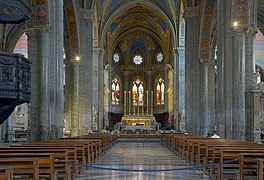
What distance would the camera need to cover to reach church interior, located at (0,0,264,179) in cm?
1133

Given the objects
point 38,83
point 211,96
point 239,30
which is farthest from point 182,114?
point 38,83

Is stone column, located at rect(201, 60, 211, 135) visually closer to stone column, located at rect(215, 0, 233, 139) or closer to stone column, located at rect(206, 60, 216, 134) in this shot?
stone column, located at rect(206, 60, 216, 134)

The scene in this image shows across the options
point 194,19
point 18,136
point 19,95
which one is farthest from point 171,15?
point 19,95

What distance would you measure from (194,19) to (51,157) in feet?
67.9

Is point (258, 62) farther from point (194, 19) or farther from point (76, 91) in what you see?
point (76, 91)

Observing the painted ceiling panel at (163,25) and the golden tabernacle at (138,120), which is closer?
the golden tabernacle at (138,120)

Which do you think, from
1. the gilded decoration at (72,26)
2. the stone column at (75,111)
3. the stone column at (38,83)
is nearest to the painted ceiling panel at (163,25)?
the gilded decoration at (72,26)

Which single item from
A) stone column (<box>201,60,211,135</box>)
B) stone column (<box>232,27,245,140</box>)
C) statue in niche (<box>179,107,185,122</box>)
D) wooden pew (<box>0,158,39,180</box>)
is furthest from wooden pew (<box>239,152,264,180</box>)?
statue in niche (<box>179,107,185,122</box>)

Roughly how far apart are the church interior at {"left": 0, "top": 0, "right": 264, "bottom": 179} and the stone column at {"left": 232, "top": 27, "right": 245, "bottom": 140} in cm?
4

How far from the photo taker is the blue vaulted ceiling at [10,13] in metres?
10.7

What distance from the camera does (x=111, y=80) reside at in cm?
4991

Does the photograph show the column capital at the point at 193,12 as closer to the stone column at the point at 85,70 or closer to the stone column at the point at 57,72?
the stone column at the point at 85,70

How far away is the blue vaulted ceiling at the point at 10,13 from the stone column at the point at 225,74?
8.56m

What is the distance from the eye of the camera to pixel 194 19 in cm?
2595
